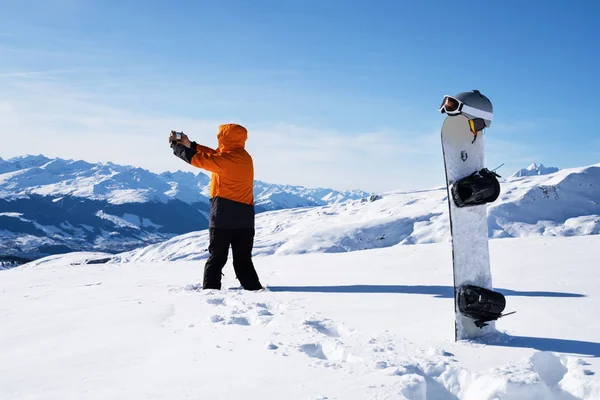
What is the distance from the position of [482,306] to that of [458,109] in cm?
142

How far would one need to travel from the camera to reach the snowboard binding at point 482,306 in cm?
303

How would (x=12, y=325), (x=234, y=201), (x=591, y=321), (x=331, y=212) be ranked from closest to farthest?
(x=591, y=321) < (x=12, y=325) < (x=234, y=201) < (x=331, y=212)

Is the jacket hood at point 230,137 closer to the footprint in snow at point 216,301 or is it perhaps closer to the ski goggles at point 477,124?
the footprint in snow at point 216,301

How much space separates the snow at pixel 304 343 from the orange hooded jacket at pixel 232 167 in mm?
1384

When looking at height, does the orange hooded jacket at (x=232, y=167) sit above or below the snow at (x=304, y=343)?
above

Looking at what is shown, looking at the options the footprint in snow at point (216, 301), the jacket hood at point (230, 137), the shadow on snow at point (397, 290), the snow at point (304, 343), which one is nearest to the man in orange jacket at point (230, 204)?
the jacket hood at point (230, 137)

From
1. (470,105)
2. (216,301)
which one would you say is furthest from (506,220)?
(470,105)

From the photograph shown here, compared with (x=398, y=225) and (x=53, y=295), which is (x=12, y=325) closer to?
(x=53, y=295)

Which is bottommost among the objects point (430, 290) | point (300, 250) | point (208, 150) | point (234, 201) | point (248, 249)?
point (300, 250)

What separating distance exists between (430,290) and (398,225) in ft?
297

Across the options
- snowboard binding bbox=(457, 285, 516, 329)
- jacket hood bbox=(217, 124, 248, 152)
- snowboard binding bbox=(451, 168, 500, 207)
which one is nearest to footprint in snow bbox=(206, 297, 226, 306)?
jacket hood bbox=(217, 124, 248, 152)

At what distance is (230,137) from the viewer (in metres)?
6.05

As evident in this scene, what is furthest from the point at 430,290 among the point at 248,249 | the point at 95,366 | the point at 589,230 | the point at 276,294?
the point at 589,230

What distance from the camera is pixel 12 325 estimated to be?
3.78 m
